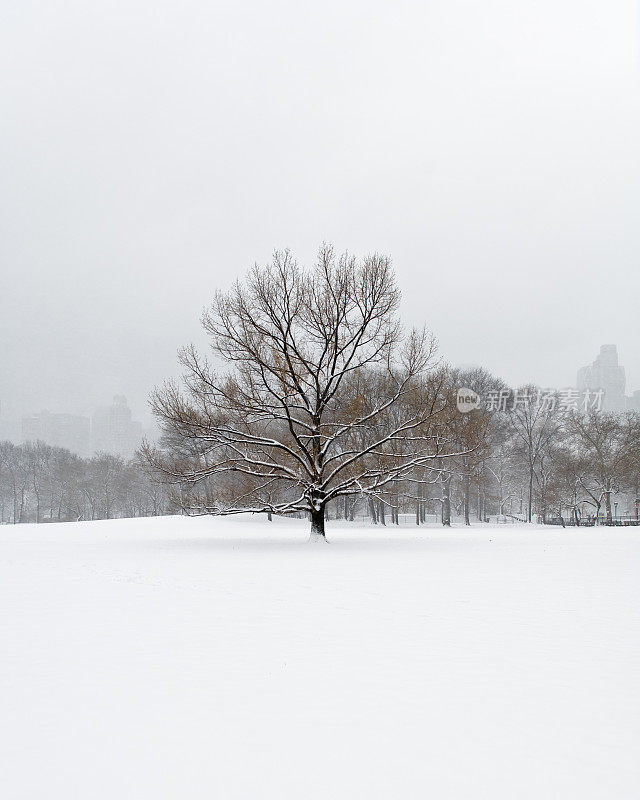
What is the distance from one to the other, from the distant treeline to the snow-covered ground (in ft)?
210

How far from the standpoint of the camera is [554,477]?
4944 cm

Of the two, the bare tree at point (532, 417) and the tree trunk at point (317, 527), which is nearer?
the tree trunk at point (317, 527)

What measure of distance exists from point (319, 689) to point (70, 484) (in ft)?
244

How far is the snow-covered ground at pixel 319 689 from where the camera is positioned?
4465mm

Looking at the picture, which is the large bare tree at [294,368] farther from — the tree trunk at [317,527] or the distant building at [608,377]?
the distant building at [608,377]

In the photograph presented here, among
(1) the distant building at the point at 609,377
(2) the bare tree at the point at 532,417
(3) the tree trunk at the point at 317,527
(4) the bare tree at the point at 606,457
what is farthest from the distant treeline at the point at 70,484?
(1) the distant building at the point at 609,377

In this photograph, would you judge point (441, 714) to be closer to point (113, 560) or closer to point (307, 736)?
point (307, 736)

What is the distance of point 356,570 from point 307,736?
33.6ft

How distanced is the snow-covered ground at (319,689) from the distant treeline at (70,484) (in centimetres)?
6400

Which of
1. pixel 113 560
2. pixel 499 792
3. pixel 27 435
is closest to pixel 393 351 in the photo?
pixel 113 560

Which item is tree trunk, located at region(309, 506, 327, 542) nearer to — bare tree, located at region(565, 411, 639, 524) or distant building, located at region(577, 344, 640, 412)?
bare tree, located at region(565, 411, 639, 524)

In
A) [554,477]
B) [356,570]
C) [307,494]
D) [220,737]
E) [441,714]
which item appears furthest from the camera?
[554,477]

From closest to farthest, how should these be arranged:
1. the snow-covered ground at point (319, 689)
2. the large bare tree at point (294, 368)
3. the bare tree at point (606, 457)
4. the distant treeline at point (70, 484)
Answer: the snow-covered ground at point (319, 689) < the large bare tree at point (294, 368) < the bare tree at point (606, 457) < the distant treeline at point (70, 484)

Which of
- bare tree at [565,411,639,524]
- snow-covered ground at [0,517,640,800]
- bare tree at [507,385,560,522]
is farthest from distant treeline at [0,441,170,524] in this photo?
snow-covered ground at [0,517,640,800]
